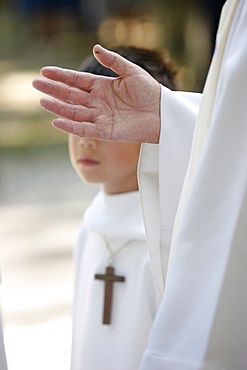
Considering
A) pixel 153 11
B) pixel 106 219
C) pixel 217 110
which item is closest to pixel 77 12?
pixel 153 11

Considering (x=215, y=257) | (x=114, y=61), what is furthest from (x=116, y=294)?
(x=215, y=257)

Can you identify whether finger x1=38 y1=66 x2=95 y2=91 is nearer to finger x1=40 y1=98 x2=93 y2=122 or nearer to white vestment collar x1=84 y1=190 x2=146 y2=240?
finger x1=40 y1=98 x2=93 y2=122

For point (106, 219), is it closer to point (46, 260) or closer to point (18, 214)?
point (46, 260)

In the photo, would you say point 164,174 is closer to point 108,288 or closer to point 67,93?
point 67,93

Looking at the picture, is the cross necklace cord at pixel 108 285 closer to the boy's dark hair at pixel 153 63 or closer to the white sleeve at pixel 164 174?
the white sleeve at pixel 164 174

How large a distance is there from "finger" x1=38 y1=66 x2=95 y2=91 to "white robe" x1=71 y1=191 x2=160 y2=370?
0.73 metres

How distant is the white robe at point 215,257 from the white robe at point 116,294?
3.18ft

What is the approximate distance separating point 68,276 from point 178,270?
3.65 meters

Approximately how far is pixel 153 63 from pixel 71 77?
889 millimetres

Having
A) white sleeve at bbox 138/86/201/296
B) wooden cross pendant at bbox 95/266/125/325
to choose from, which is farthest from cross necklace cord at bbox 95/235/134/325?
white sleeve at bbox 138/86/201/296

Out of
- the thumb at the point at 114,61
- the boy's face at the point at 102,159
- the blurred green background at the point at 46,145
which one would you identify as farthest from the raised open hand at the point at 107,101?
the blurred green background at the point at 46,145

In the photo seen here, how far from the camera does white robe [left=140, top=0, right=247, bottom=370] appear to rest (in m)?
1.66

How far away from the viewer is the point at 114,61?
2.06 meters

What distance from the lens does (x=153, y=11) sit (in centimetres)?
1503
